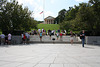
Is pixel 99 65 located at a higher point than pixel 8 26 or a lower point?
lower

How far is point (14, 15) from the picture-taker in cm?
2297

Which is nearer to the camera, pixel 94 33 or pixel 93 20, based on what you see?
pixel 93 20

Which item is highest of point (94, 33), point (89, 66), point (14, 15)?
point (14, 15)

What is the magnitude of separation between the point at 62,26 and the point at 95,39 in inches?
973

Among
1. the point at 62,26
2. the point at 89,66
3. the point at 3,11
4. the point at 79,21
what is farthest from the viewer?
the point at 62,26

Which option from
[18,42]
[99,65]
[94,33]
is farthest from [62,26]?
[99,65]

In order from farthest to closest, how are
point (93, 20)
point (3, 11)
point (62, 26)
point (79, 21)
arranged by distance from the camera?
1. point (62, 26)
2. point (3, 11)
3. point (79, 21)
4. point (93, 20)

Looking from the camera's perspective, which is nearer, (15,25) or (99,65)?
(99,65)

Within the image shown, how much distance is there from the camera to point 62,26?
147 feet

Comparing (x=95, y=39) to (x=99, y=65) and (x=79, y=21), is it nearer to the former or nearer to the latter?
(x=79, y=21)

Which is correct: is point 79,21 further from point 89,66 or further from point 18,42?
point 89,66

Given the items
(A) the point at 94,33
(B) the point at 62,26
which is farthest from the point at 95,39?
(B) the point at 62,26

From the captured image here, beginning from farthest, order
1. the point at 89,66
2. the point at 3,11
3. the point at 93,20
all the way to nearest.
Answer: the point at 3,11 < the point at 93,20 < the point at 89,66

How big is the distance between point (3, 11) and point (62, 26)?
2479 cm
